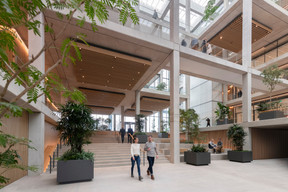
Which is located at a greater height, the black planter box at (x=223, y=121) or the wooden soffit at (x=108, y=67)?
the wooden soffit at (x=108, y=67)

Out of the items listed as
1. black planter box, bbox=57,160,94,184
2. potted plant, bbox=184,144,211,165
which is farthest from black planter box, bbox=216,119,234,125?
black planter box, bbox=57,160,94,184

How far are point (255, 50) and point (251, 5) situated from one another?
823cm

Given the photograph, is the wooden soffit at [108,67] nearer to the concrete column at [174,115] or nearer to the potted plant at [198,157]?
the concrete column at [174,115]

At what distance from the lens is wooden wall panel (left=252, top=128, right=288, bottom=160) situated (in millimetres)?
12805

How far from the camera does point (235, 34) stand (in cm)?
1745

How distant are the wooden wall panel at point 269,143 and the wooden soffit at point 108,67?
954 cm

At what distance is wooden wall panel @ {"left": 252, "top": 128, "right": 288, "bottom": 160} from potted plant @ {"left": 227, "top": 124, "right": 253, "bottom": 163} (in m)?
1.63

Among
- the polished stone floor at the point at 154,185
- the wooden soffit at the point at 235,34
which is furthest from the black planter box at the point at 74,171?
the wooden soffit at the point at 235,34

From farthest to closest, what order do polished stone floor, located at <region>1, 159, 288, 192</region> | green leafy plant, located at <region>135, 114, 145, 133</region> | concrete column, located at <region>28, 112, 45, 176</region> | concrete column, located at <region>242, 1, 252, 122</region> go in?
green leafy plant, located at <region>135, 114, 145, 133</region>
concrete column, located at <region>242, 1, 252, 122</region>
concrete column, located at <region>28, 112, 45, 176</region>
polished stone floor, located at <region>1, 159, 288, 192</region>

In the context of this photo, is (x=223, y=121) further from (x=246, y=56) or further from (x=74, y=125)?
(x=74, y=125)

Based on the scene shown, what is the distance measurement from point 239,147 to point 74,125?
10.6 m

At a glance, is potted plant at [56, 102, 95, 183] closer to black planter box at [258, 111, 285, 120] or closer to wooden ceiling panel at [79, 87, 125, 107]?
black planter box at [258, 111, 285, 120]

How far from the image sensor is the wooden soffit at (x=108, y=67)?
36.8 ft

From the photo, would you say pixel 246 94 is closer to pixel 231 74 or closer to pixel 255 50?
pixel 231 74
